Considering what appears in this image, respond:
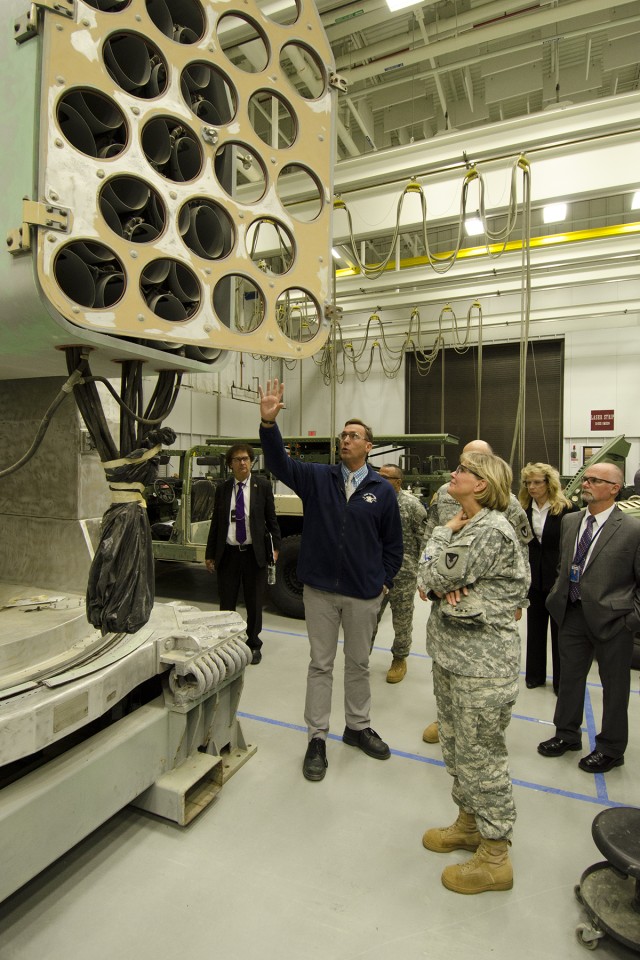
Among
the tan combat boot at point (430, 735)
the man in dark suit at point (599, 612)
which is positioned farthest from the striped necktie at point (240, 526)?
the man in dark suit at point (599, 612)

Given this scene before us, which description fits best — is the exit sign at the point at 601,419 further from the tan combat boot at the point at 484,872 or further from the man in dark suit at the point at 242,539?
the tan combat boot at the point at 484,872

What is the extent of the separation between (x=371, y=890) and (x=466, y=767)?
562 millimetres

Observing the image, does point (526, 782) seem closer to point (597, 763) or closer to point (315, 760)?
point (597, 763)

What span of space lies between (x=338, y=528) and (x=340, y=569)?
204 mm

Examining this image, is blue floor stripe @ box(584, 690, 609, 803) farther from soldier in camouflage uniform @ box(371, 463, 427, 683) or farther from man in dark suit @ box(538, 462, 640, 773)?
soldier in camouflage uniform @ box(371, 463, 427, 683)

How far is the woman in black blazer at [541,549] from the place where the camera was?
354 centimetres

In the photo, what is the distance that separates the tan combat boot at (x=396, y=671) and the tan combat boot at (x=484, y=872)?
1.81m

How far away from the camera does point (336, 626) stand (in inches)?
107

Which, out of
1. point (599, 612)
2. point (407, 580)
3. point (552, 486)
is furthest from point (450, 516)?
point (599, 612)

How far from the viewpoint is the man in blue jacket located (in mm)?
2637

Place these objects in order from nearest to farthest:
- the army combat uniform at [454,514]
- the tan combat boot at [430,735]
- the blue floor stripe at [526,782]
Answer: the blue floor stripe at [526,782]
the tan combat boot at [430,735]
the army combat uniform at [454,514]

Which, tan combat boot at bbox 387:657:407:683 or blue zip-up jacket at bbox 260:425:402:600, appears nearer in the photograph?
blue zip-up jacket at bbox 260:425:402:600

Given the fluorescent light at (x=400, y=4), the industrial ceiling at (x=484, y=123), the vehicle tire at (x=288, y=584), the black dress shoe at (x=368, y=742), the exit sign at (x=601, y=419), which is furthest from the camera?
the exit sign at (x=601, y=419)

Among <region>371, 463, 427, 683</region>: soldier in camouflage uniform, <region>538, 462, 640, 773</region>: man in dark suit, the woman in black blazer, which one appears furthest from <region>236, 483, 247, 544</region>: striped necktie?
<region>538, 462, 640, 773</region>: man in dark suit
